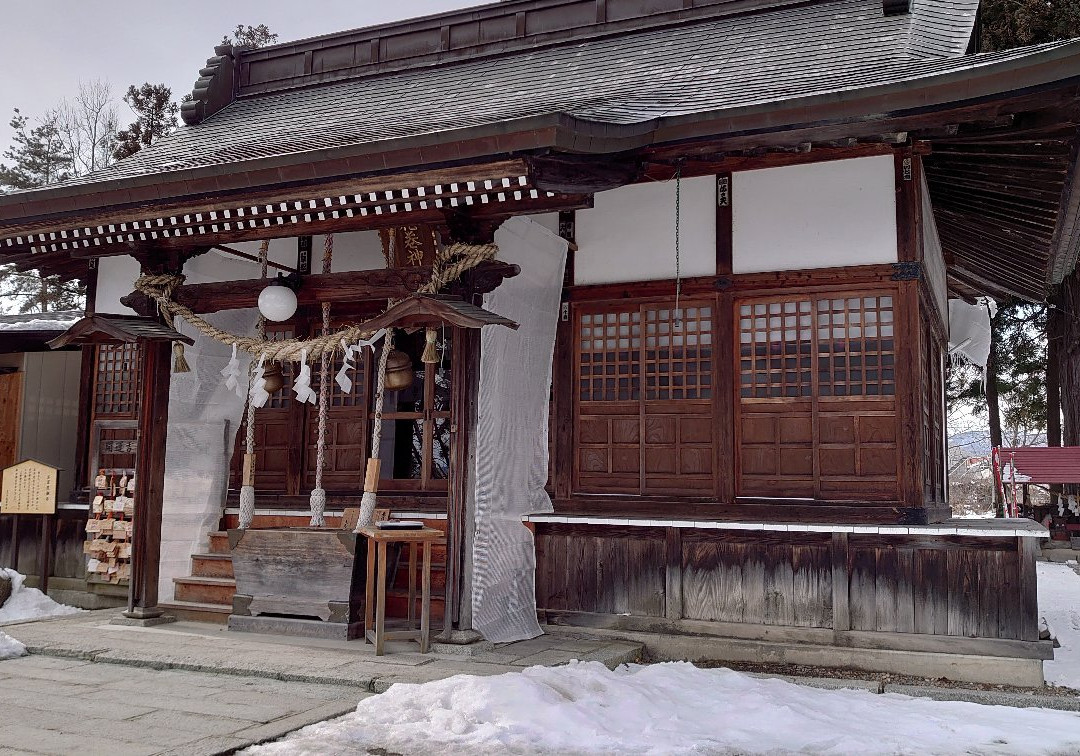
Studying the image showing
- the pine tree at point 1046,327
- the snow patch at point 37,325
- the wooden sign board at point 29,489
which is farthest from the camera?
the pine tree at point 1046,327

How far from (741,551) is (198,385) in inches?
207

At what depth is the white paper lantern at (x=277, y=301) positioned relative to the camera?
763 centimetres

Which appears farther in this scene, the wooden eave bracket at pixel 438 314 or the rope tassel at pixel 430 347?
the rope tassel at pixel 430 347

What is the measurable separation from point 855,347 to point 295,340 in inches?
185

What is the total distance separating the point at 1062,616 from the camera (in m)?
9.45

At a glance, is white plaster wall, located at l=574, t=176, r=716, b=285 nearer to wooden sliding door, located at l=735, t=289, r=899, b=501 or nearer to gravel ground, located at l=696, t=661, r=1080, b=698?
wooden sliding door, located at l=735, t=289, r=899, b=501

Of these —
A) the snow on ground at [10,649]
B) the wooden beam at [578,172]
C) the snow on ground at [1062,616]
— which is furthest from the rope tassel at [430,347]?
the snow on ground at [1062,616]

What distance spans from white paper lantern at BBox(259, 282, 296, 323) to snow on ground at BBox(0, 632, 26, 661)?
317 centimetres

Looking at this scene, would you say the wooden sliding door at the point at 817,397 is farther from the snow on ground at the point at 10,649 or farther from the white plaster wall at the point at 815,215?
the snow on ground at the point at 10,649

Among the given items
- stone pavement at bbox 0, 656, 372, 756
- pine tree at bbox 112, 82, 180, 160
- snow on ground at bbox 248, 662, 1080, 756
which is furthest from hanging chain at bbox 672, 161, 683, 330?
pine tree at bbox 112, 82, 180, 160

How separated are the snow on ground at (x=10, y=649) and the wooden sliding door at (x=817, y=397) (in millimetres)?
5711

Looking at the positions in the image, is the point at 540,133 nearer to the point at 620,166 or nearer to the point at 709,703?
the point at 620,166

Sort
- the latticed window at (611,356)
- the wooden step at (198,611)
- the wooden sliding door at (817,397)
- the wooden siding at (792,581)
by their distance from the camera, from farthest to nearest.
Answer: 1. the wooden step at (198,611)
2. the latticed window at (611,356)
3. the wooden sliding door at (817,397)
4. the wooden siding at (792,581)

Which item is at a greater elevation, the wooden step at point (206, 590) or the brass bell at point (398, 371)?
the brass bell at point (398, 371)
